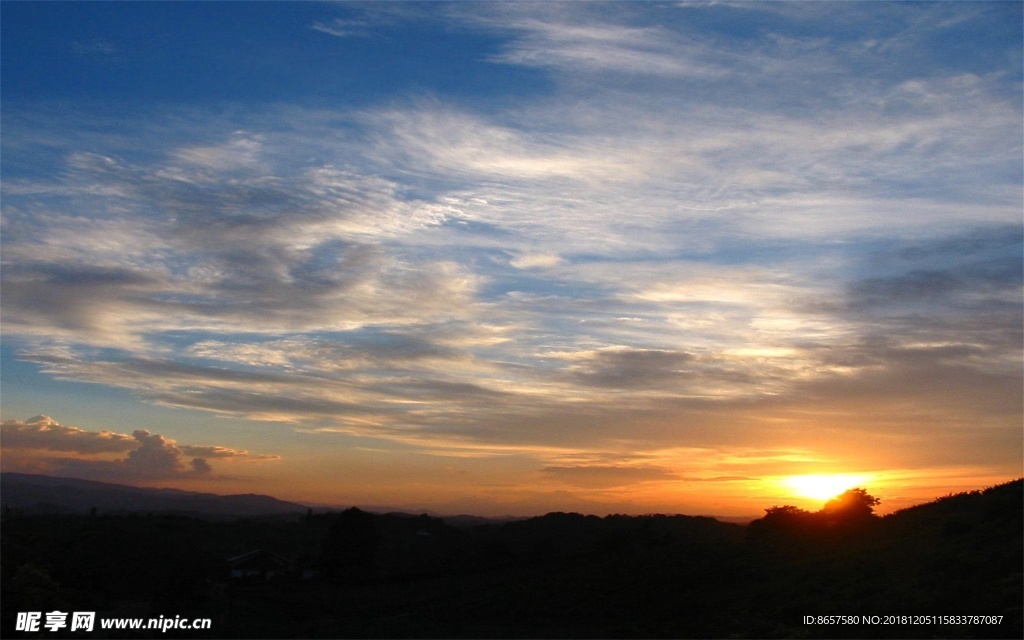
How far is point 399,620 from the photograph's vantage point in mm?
53344

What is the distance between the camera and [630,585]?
53.4 meters

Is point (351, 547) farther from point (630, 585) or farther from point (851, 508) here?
point (851, 508)

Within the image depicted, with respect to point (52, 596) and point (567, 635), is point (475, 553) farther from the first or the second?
point (52, 596)

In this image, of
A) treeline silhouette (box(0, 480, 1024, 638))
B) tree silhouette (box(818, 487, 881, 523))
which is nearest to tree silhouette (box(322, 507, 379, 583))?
treeline silhouette (box(0, 480, 1024, 638))

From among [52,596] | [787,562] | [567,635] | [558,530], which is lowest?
[558,530]

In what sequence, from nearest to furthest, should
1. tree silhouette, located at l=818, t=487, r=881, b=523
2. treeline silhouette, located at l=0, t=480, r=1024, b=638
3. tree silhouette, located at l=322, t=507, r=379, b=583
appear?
treeline silhouette, located at l=0, t=480, r=1024, b=638
tree silhouette, located at l=818, t=487, r=881, b=523
tree silhouette, located at l=322, t=507, r=379, b=583

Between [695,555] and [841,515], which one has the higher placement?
[841,515]

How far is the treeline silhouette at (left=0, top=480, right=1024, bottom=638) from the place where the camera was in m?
28.7

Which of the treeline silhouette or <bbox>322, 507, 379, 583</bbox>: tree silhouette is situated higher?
the treeline silhouette

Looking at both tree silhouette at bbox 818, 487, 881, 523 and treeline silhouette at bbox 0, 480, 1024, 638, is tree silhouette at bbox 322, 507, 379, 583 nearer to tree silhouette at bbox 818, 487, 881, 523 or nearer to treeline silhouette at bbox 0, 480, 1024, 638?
treeline silhouette at bbox 0, 480, 1024, 638

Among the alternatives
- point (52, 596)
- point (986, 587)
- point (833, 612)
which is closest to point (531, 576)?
point (833, 612)

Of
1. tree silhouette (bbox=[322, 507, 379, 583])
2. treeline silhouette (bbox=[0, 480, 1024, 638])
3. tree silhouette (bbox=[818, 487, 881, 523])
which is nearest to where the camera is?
treeline silhouette (bbox=[0, 480, 1024, 638])

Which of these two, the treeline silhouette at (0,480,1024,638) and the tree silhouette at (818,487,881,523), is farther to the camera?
the tree silhouette at (818,487,881,523)

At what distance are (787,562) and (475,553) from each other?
67.6 metres
